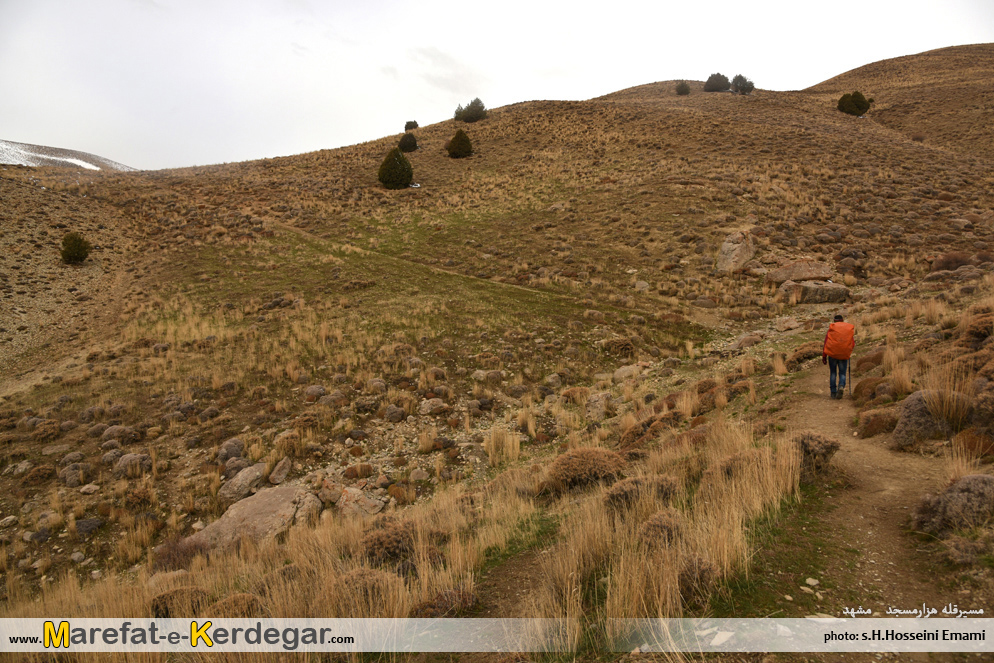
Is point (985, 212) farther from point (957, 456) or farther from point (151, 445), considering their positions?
point (151, 445)

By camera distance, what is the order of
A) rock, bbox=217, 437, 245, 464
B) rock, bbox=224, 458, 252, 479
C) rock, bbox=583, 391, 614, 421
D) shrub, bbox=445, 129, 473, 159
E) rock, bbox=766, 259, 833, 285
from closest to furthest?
rock, bbox=224, 458, 252, 479 → rock, bbox=217, 437, 245, 464 → rock, bbox=583, 391, 614, 421 → rock, bbox=766, 259, 833, 285 → shrub, bbox=445, 129, 473, 159

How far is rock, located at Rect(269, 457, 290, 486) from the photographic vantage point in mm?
8859

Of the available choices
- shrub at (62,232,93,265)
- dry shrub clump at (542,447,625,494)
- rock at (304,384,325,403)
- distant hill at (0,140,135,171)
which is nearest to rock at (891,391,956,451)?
dry shrub clump at (542,447,625,494)

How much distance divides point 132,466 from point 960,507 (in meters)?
12.3

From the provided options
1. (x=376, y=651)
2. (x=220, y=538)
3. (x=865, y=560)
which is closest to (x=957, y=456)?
(x=865, y=560)

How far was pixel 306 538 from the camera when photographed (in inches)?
242

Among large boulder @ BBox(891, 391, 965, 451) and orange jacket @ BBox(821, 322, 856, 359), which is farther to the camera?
orange jacket @ BBox(821, 322, 856, 359)

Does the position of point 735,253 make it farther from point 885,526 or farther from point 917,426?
point 885,526

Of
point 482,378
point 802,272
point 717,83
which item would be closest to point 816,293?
point 802,272

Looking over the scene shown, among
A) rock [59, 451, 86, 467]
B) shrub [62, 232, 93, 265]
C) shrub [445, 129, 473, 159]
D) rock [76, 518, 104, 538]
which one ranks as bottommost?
rock [76, 518, 104, 538]

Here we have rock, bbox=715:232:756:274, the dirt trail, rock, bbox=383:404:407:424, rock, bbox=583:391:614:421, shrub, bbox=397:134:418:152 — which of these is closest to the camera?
the dirt trail

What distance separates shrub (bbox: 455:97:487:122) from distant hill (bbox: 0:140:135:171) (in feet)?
138

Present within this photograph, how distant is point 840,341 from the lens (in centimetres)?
775

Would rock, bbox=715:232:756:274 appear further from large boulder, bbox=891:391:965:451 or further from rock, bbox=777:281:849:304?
large boulder, bbox=891:391:965:451
